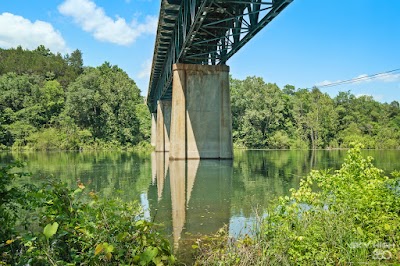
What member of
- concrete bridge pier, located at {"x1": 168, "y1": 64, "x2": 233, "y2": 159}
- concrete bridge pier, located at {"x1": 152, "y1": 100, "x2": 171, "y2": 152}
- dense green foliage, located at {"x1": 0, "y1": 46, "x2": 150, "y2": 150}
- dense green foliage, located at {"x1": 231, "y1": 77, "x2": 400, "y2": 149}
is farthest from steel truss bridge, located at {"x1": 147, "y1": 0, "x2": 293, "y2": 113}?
dense green foliage, located at {"x1": 231, "y1": 77, "x2": 400, "y2": 149}

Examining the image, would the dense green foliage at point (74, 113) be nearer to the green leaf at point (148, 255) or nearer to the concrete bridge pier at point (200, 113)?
the concrete bridge pier at point (200, 113)

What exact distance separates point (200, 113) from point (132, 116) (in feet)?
177

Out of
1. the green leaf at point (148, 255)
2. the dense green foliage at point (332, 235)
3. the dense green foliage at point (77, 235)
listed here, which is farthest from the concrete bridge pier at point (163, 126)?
the green leaf at point (148, 255)

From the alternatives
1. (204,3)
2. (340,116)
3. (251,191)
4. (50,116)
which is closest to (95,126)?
(50,116)

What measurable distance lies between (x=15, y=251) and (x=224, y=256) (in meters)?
2.29

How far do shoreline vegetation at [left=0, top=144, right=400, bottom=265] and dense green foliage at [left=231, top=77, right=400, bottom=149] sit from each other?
7519cm

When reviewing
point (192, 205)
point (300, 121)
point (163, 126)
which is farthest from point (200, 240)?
point (300, 121)

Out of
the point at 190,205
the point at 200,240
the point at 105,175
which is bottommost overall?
the point at 190,205

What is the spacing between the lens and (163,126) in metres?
52.3

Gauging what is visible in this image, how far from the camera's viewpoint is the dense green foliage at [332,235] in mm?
4293

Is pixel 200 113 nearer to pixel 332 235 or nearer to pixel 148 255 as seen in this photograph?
pixel 332 235

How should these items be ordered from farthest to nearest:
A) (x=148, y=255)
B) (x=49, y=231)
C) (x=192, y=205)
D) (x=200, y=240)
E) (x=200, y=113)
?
1. (x=200, y=113)
2. (x=192, y=205)
3. (x=200, y=240)
4. (x=148, y=255)
5. (x=49, y=231)

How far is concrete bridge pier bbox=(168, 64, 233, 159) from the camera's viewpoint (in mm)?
26266

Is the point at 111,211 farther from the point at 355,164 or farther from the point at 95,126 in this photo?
the point at 95,126
